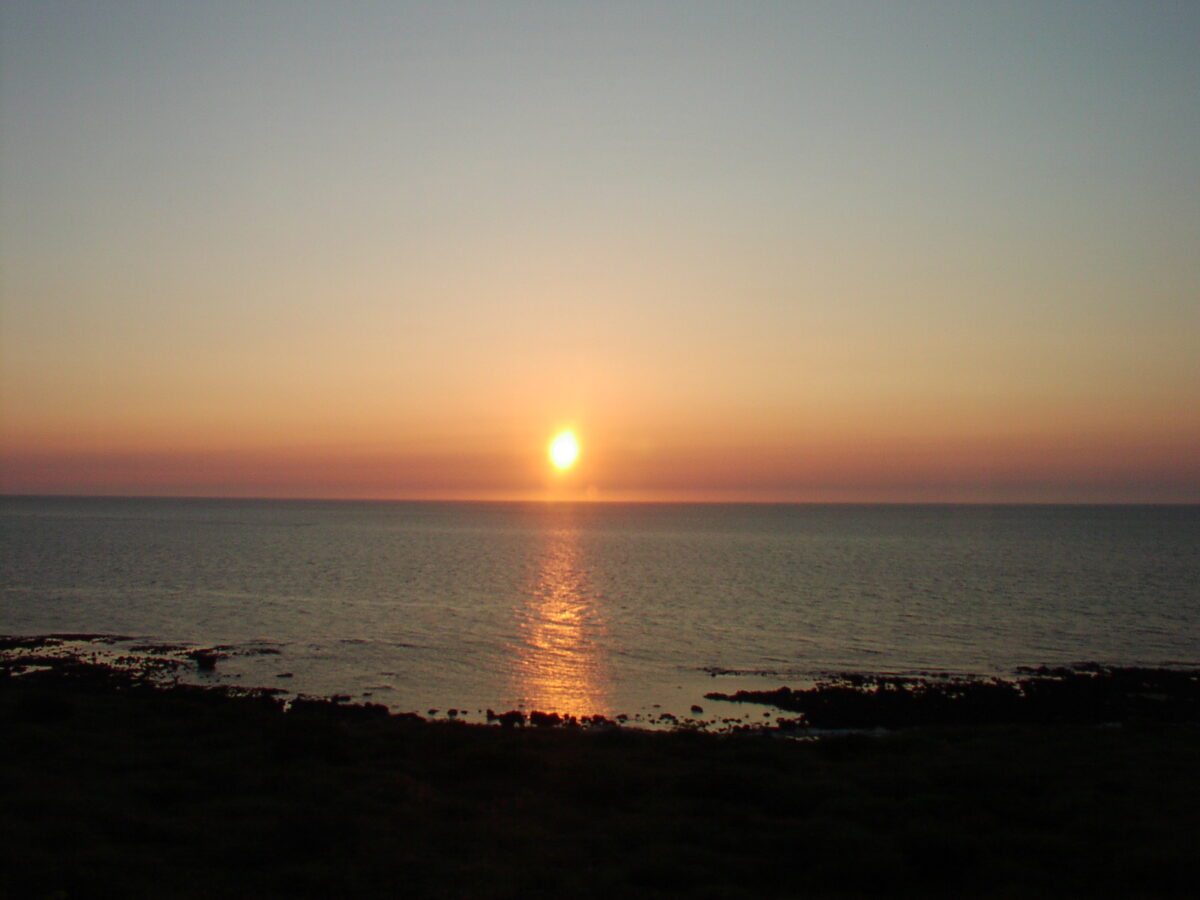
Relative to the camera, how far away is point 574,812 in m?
15.7

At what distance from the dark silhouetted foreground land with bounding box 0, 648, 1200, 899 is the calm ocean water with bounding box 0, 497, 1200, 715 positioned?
13503 millimetres

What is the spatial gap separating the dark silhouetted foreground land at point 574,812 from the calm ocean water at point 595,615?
1350 cm

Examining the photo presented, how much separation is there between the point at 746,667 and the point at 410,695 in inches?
663

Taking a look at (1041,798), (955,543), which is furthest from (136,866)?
(955,543)

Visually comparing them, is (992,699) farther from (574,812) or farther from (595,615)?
(595,615)

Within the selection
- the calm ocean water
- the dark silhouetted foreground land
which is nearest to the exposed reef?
the calm ocean water

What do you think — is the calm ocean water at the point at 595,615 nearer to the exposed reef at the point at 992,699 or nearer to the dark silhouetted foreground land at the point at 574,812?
the exposed reef at the point at 992,699

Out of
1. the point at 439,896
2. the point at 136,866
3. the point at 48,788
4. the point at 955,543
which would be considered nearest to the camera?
the point at 439,896

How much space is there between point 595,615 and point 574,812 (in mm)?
47041

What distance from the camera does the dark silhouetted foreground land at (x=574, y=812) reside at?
11969 mm

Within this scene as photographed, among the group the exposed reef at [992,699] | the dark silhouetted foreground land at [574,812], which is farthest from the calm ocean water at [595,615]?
the dark silhouetted foreground land at [574,812]

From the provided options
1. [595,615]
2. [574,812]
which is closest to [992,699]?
[574,812]

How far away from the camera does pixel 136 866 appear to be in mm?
12258

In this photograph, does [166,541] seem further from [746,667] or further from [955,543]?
[955,543]
